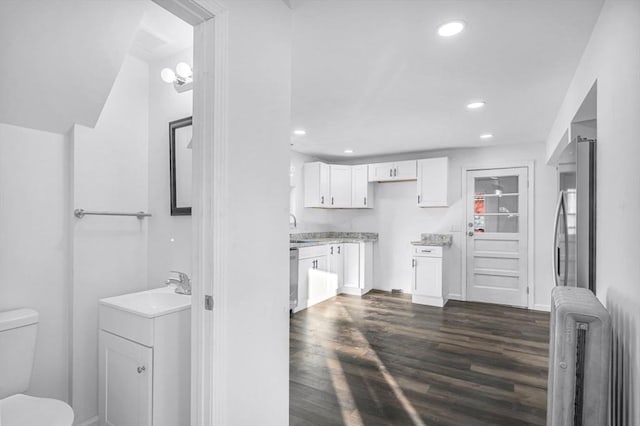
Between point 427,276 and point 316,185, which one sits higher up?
point 316,185

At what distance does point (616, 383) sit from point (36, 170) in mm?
2984

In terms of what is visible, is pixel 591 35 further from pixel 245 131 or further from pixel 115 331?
pixel 115 331

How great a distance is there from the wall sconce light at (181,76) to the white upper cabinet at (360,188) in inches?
160

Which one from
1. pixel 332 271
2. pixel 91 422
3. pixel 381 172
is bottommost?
pixel 91 422

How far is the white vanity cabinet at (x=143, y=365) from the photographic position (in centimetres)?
164

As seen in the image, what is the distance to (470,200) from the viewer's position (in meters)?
5.23

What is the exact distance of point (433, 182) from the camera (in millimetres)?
5254

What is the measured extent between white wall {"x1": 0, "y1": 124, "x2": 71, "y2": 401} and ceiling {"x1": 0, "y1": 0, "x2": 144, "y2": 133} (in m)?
0.14

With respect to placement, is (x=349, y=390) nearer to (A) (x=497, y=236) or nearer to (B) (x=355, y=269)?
(B) (x=355, y=269)

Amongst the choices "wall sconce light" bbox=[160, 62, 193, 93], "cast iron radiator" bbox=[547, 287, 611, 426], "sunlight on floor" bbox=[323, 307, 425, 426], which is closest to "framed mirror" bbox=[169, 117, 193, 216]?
"wall sconce light" bbox=[160, 62, 193, 93]

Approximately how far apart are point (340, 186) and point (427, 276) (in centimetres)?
202

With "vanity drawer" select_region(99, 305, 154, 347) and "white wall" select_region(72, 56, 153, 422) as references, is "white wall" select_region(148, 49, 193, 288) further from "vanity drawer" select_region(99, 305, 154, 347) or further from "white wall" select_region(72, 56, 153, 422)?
"vanity drawer" select_region(99, 305, 154, 347)

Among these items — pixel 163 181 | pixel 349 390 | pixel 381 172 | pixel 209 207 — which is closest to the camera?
pixel 209 207

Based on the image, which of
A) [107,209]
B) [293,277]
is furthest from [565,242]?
[293,277]
